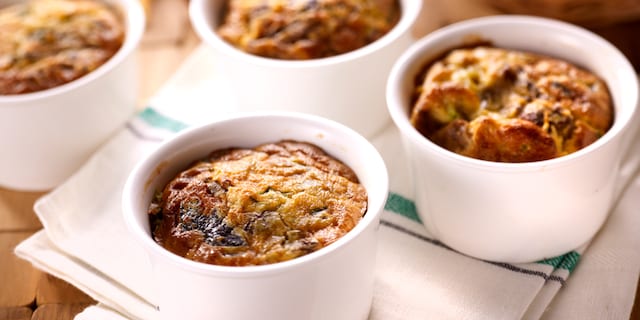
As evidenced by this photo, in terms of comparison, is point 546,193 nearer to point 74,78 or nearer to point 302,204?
point 302,204

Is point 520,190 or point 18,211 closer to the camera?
point 520,190

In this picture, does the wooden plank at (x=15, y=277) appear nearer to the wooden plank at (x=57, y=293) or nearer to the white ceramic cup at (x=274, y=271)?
the wooden plank at (x=57, y=293)

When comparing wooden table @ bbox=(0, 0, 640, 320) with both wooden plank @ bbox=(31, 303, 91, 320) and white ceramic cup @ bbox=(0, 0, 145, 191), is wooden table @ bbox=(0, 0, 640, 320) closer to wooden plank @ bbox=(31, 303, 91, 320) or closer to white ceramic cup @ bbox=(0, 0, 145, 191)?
wooden plank @ bbox=(31, 303, 91, 320)

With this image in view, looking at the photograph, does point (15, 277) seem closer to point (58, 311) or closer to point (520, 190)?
point (58, 311)

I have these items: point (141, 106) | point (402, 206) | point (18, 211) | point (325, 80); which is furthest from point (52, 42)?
point (402, 206)

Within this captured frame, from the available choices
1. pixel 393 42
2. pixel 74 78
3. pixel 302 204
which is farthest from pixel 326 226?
pixel 74 78
